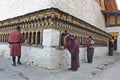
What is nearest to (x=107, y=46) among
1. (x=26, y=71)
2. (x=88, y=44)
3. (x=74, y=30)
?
(x=88, y=44)

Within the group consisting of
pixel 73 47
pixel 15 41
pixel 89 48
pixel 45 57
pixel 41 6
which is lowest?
pixel 45 57

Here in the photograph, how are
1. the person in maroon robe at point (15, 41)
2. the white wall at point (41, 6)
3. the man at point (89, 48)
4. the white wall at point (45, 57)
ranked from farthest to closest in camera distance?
1. the man at point (89, 48)
2. the white wall at point (41, 6)
3. the person in maroon robe at point (15, 41)
4. the white wall at point (45, 57)

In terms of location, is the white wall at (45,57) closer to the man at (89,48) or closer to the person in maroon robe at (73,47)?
the person in maroon robe at (73,47)

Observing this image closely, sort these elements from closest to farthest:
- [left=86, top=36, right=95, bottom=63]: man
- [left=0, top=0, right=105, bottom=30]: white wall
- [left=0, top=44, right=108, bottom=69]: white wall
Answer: [left=0, top=44, right=108, bottom=69]: white wall, [left=0, top=0, right=105, bottom=30]: white wall, [left=86, top=36, right=95, bottom=63]: man

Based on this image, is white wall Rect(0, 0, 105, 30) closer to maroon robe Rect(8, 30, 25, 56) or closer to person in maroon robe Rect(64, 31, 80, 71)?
maroon robe Rect(8, 30, 25, 56)

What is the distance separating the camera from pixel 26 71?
8.12m

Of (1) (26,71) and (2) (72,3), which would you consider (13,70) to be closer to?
(1) (26,71)

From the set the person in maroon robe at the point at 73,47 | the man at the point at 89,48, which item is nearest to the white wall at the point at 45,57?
the person in maroon robe at the point at 73,47

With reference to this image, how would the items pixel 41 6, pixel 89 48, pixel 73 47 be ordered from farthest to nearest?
pixel 89 48
pixel 41 6
pixel 73 47

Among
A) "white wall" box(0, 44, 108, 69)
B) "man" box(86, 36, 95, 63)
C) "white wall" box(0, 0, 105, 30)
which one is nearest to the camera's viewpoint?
"white wall" box(0, 44, 108, 69)

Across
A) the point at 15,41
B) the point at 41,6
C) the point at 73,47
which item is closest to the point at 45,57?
the point at 73,47

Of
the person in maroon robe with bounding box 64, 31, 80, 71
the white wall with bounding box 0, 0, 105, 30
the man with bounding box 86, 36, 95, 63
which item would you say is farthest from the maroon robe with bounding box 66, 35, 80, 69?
the man with bounding box 86, 36, 95, 63

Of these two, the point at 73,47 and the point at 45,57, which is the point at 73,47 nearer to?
the point at 73,47

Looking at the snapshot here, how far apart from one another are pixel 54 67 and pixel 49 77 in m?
1.54
